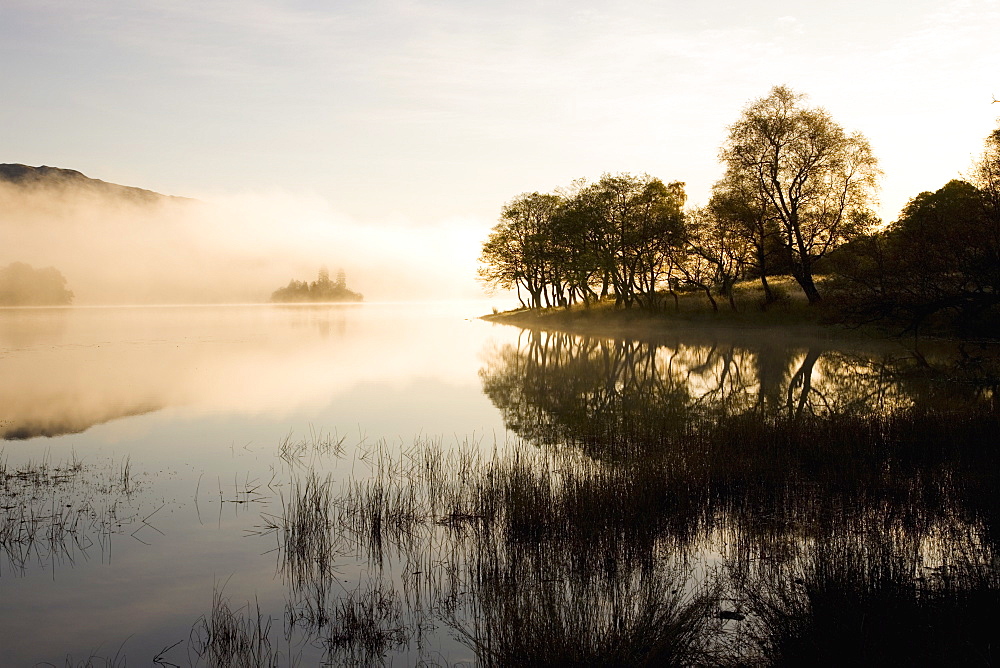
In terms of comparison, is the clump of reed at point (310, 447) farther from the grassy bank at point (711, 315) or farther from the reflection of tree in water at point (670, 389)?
the grassy bank at point (711, 315)

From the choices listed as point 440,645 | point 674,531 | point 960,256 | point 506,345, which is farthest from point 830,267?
point 440,645

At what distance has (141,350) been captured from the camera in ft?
150

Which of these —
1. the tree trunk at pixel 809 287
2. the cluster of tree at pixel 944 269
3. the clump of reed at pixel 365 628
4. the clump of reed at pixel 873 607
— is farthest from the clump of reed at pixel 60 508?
the tree trunk at pixel 809 287

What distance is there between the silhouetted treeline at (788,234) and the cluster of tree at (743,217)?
113 millimetres

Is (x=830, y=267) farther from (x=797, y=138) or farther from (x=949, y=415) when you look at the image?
(x=949, y=415)

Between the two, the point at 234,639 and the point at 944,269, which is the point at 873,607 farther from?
the point at 944,269

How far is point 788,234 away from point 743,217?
3858 millimetres

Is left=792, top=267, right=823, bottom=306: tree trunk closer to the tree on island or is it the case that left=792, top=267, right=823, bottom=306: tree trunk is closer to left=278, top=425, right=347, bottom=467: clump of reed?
the tree on island

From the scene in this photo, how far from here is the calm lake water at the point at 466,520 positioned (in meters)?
6.77

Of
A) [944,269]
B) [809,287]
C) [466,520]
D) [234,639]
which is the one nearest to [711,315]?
[809,287]

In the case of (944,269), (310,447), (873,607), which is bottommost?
(310,447)

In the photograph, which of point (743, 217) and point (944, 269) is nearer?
point (944, 269)

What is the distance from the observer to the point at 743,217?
54.9m

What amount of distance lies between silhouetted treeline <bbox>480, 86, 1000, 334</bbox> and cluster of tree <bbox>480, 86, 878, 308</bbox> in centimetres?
11
